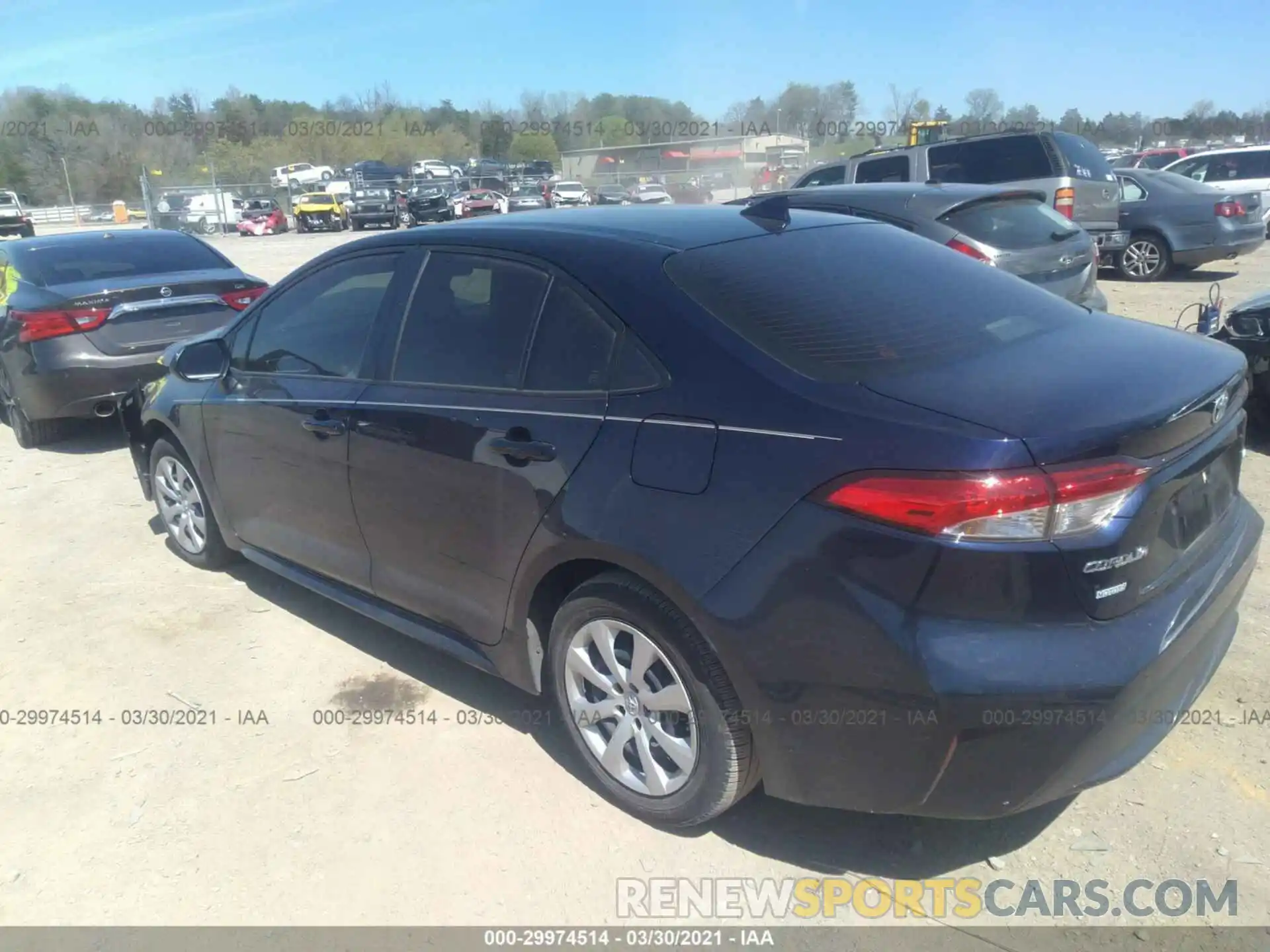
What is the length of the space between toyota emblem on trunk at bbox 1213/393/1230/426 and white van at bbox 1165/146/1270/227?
1762cm

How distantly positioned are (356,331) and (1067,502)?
258cm

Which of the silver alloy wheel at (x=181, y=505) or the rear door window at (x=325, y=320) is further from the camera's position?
the silver alloy wheel at (x=181, y=505)

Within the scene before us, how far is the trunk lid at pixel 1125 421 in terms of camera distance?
7.32 ft

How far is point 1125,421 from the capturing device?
232 centimetres

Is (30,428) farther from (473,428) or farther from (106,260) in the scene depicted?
(473,428)

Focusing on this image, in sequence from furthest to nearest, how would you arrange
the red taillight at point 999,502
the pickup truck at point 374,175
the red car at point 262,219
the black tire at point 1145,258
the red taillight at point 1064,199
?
the pickup truck at point 374,175 < the red car at point 262,219 < the black tire at point 1145,258 < the red taillight at point 1064,199 < the red taillight at point 999,502

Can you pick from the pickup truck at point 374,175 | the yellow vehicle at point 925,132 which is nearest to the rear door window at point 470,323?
the yellow vehicle at point 925,132

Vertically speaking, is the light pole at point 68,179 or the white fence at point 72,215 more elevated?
the light pole at point 68,179

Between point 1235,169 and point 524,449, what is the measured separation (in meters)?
19.6

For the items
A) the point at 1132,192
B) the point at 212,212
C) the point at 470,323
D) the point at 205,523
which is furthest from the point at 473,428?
the point at 212,212

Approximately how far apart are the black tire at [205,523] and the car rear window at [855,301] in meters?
2.95

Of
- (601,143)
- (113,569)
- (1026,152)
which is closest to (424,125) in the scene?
(601,143)

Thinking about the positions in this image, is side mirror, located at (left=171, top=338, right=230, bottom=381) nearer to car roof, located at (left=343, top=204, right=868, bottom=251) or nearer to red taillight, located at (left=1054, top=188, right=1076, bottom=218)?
car roof, located at (left=343, top=204, right=868, bottom=251)

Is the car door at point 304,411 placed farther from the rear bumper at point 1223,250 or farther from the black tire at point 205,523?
the rear bumper at point 1223,250
